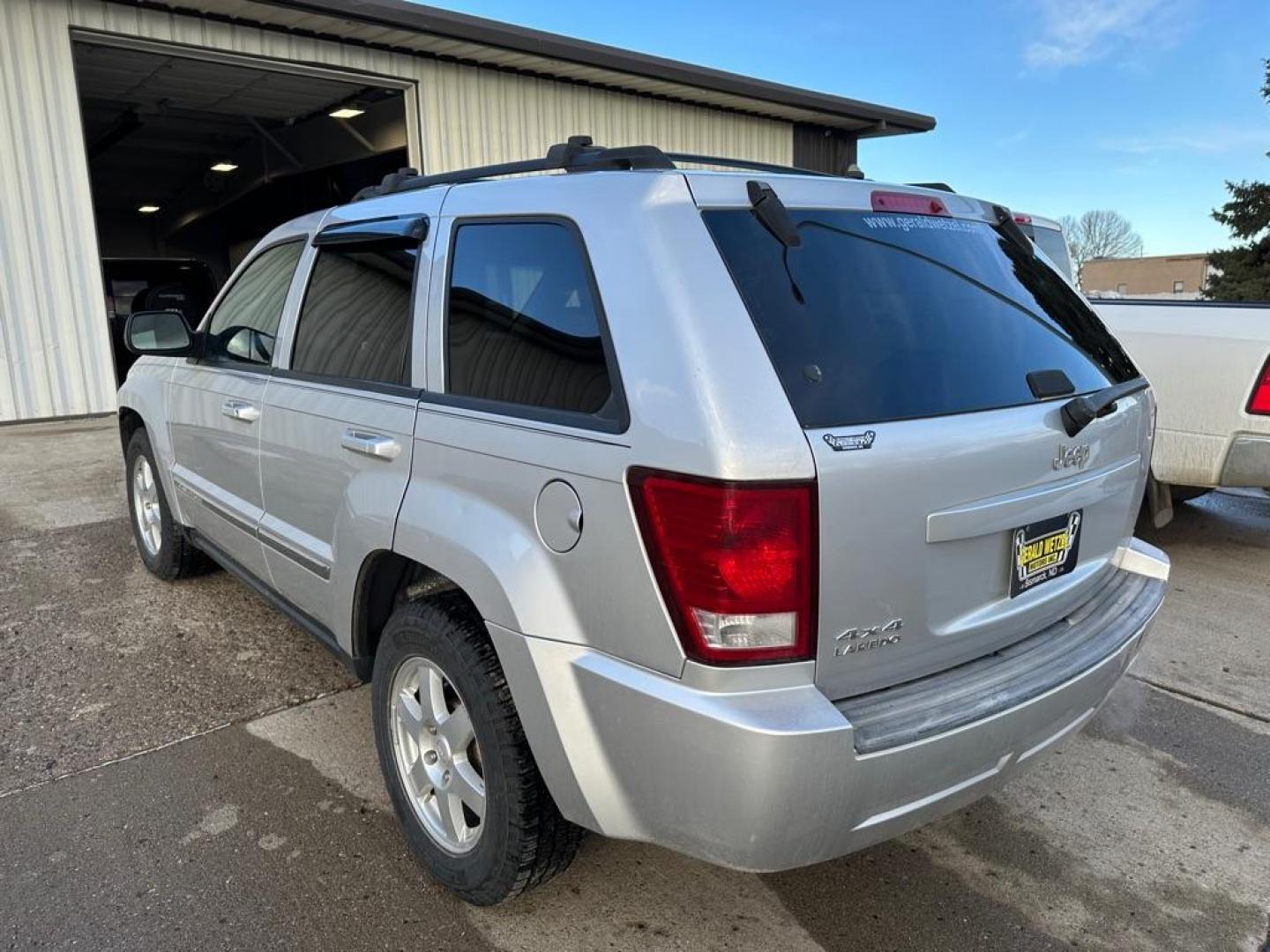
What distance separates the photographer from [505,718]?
2164 mm

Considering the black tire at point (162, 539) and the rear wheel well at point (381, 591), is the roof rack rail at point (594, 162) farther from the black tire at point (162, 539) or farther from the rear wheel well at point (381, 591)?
the black tire at point (162, 539)

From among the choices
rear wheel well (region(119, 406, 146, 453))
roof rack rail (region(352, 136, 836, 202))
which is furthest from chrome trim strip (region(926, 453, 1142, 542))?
rear wheel well (region(119, 406, 146, 453))

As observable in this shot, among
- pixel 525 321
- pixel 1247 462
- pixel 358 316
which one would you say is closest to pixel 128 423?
pixel 358 316

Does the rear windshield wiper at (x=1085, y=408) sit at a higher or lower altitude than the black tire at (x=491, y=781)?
higher

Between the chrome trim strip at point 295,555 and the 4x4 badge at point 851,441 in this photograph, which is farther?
the chrome trim strip at point 295,555

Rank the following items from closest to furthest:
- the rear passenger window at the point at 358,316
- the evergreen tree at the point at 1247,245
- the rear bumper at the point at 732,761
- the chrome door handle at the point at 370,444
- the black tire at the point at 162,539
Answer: the rear bumper at the point at 732,761, the chrome door handle at the point at 370,444, the rear passenger window at the point at 358,316, the black tire at the point at 162,539, the evergreen tree at the point at 1247,245

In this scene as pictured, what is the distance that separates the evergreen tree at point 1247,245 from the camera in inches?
1024

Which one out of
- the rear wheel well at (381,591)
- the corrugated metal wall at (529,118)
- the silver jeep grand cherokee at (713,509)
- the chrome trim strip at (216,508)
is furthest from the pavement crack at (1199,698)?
the corrugated metal wall at (529,118)

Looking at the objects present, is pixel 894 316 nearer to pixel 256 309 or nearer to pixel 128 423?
pixel 256 309

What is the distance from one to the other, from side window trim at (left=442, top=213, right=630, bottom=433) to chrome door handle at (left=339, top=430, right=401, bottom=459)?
6.7 inches

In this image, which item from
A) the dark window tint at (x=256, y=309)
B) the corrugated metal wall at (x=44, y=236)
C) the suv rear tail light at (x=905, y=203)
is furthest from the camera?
the corrugated metal wall at (x=44, y=236)

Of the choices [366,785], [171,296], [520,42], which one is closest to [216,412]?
[366,785]

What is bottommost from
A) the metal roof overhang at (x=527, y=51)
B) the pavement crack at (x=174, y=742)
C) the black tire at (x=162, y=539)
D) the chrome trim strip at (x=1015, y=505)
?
the pavement crack at (x=174, y=742)

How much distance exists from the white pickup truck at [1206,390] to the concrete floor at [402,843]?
1.22 m
